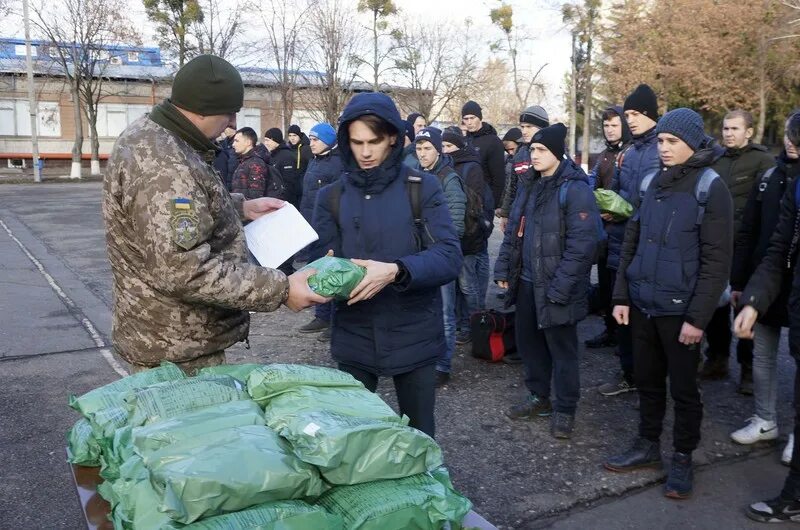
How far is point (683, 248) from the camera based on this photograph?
3697 millimetres

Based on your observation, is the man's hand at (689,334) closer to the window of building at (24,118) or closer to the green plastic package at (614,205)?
the green plastic package at (614,205)

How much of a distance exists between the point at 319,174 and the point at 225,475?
6.58m

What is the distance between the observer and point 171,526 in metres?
1.56

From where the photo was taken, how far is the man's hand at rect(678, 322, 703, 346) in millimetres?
3605

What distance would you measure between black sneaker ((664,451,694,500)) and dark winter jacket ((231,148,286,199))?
6336 millimetres

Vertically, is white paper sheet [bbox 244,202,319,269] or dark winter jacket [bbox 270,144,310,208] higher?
dark winter jacket [bbox 270,144,310,208]

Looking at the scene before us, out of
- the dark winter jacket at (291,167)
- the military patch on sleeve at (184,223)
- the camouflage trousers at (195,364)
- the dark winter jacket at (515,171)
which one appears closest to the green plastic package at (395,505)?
the military patch on sleeve at (184,223)

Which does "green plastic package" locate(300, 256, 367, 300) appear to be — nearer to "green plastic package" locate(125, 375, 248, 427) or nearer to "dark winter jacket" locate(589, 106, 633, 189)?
"green plastic package" locate(125, 375, 248, 427)

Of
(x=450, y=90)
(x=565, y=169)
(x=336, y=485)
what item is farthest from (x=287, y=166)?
(x=450, y=90)

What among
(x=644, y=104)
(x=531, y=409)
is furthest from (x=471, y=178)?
(x=531, y=409)

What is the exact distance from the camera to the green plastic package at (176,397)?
74.6 inches

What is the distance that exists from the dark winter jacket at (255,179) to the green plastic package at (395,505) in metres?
7.45

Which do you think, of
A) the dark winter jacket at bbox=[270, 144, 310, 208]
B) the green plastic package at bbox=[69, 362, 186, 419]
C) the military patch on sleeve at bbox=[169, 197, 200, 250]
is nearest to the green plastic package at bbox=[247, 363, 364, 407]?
the green plastic package at bbox=[69, 362, 186, 419]

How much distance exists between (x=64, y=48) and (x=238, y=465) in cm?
3509
